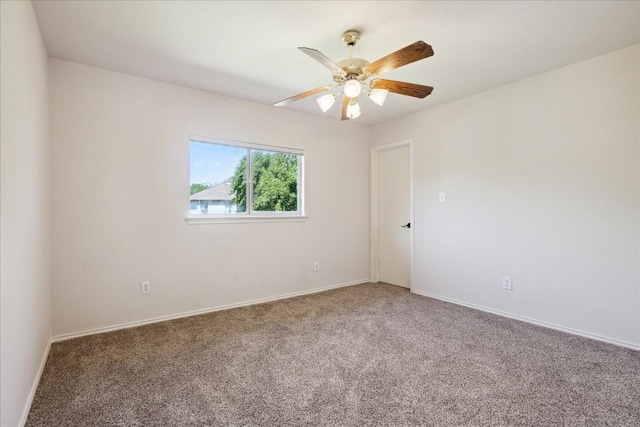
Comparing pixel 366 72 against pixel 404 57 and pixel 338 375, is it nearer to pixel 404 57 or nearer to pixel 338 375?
pixel 404 57

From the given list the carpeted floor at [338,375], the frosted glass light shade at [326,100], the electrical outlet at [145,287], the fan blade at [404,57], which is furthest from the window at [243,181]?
the fan blade at [404,57]

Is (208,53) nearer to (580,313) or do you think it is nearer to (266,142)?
(266,142)

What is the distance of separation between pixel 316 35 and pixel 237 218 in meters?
2.06

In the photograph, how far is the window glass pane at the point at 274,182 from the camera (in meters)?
3.78

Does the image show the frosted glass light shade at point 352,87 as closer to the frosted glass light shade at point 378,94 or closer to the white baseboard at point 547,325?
the frosted glass light shade at point 378,94

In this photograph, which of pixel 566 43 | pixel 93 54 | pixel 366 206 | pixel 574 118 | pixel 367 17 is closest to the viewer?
pixel 367 17

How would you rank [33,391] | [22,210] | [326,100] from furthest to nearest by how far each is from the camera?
[326,100] → [33,391] → [22,210]

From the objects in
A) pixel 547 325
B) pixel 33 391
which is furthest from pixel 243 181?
pixel 547 325

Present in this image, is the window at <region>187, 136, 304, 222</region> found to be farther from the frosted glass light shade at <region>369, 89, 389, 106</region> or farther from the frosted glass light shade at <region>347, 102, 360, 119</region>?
the frosted glass light shade at <region>369, 89, 389, 106</region>

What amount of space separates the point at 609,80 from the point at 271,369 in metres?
3.46

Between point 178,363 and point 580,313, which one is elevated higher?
point 580,313

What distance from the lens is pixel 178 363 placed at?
2.22 metres

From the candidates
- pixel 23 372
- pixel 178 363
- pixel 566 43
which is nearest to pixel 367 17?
pixel 566 43

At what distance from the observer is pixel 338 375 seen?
205cm
